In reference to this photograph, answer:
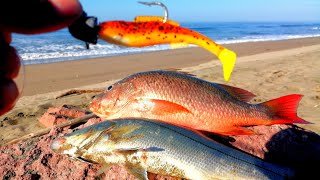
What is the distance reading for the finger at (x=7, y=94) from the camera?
46.2 inches

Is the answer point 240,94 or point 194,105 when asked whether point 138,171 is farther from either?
point 240,94

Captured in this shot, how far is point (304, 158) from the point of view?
3225mm

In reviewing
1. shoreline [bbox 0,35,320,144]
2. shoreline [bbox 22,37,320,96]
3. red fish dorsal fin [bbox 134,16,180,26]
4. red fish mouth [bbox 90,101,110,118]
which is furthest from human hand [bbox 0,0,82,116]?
shoreline [bbox 22,37,320,96]

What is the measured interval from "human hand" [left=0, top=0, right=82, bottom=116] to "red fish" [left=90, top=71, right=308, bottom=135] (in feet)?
5.92

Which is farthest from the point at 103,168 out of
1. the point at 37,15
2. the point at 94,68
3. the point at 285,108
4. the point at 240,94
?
the point at 94,68

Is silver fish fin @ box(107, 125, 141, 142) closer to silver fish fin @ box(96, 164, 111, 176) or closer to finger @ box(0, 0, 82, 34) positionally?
silver fish fin @ box(96, 164, 111, 176)

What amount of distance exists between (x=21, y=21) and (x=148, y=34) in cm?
48

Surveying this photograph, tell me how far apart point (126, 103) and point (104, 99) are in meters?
0.21

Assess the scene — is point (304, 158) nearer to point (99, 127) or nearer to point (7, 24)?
point (99, 127)

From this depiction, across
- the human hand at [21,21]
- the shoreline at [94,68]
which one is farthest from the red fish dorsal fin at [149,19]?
the shoreline at [94,68]

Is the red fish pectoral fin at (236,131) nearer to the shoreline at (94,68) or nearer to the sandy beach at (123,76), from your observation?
the sandy beach at (123,76)

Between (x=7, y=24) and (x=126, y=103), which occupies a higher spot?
(x=7, y=24)

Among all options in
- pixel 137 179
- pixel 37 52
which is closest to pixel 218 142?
pixel 137 179

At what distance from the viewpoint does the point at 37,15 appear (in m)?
1.12
